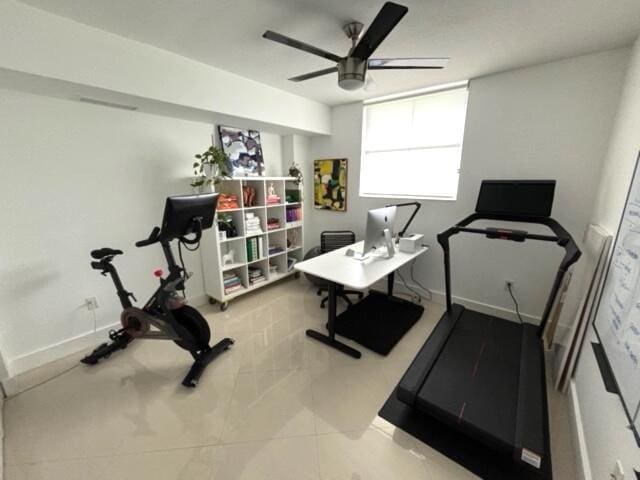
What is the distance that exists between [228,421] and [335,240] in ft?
7.64

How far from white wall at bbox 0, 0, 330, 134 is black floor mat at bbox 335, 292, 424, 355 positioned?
238 cm

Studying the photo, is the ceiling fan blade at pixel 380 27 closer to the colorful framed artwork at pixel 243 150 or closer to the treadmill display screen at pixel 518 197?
the treadmill display screen at pixel 518 197

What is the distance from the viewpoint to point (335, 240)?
350 cm

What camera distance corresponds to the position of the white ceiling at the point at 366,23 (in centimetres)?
150

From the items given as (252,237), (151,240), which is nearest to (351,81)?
(151,240)

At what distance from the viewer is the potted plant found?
258cm

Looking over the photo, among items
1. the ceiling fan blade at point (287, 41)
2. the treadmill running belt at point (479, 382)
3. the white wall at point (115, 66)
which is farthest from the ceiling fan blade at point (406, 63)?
the treadmill running belt at point (479, 382)

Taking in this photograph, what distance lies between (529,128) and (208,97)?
9.74 feet

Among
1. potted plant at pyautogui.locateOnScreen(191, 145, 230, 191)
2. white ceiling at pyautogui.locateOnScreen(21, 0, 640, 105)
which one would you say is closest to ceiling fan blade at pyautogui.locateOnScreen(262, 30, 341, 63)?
white ceiling at pyautogui.locateOnScreen(21, 0, 640, 105)

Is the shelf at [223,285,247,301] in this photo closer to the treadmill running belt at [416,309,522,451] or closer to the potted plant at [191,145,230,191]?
the potted plant at [191,145,230,191]

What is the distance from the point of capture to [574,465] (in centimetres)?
139

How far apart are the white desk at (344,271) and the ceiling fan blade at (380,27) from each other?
1546mm

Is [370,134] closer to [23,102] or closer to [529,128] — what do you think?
[529,128]

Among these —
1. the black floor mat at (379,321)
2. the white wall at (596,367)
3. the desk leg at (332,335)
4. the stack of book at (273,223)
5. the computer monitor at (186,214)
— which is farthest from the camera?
the stack of book at (273,223)
